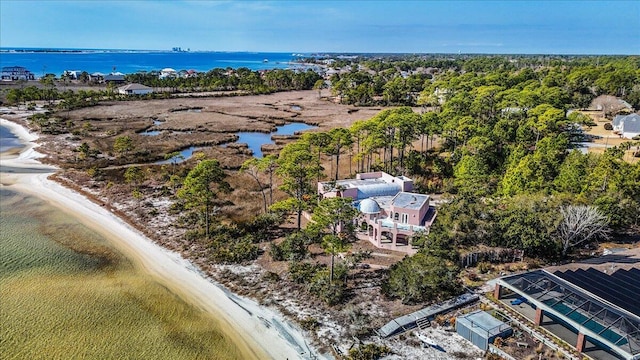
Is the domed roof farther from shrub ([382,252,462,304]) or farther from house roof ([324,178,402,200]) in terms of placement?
shrub ([382,252,462,304])

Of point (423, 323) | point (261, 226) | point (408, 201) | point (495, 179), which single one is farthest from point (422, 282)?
point (495, 179)

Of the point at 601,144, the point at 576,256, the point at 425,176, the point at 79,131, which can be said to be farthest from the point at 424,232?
the point at 79,131

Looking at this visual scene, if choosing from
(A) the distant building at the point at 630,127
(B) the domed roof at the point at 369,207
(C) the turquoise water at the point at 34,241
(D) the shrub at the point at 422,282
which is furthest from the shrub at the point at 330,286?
(A) the distant building at the point at 630,127

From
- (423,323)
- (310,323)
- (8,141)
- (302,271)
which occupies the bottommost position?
(310,323)

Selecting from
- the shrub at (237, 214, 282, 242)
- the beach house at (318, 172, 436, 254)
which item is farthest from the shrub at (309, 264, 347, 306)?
the shrub at (237, 214, 282, 242)

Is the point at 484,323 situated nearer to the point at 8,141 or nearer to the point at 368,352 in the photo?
the point at 368,352

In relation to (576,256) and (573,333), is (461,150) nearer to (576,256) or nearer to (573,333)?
(576,256)

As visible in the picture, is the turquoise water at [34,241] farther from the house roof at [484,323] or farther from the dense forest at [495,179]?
the house roof at [484,323]
